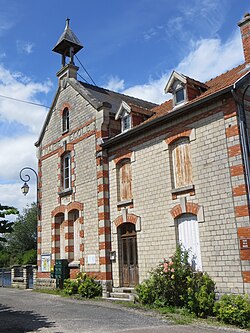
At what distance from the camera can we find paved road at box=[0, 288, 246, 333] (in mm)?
8781

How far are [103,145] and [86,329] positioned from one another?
27.2 feet

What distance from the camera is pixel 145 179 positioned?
13.8 m

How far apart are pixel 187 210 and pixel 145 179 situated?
241cm

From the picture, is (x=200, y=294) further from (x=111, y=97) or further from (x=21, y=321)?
(x=111, y=97)

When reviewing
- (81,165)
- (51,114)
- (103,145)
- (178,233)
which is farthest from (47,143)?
(178,233)

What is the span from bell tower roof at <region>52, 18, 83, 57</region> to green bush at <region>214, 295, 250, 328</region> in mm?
14724

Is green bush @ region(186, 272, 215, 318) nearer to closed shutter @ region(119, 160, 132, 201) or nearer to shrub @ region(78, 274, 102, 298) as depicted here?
closed shutter @ region(119, 160, 132, 201)

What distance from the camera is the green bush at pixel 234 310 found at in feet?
30.2

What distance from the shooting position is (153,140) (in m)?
13.7

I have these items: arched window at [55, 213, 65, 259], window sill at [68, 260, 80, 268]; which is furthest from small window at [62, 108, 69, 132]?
window sill at [68, 260, 80, 268]

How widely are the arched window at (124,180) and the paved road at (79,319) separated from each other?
4072mm

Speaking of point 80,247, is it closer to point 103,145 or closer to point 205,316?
point 103,145

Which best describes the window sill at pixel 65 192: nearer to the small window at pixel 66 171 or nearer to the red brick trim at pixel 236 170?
the small window at pixel 66 171

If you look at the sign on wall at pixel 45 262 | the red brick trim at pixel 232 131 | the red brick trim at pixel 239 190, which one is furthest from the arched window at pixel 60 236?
the red brick trim at pixel 232 131
